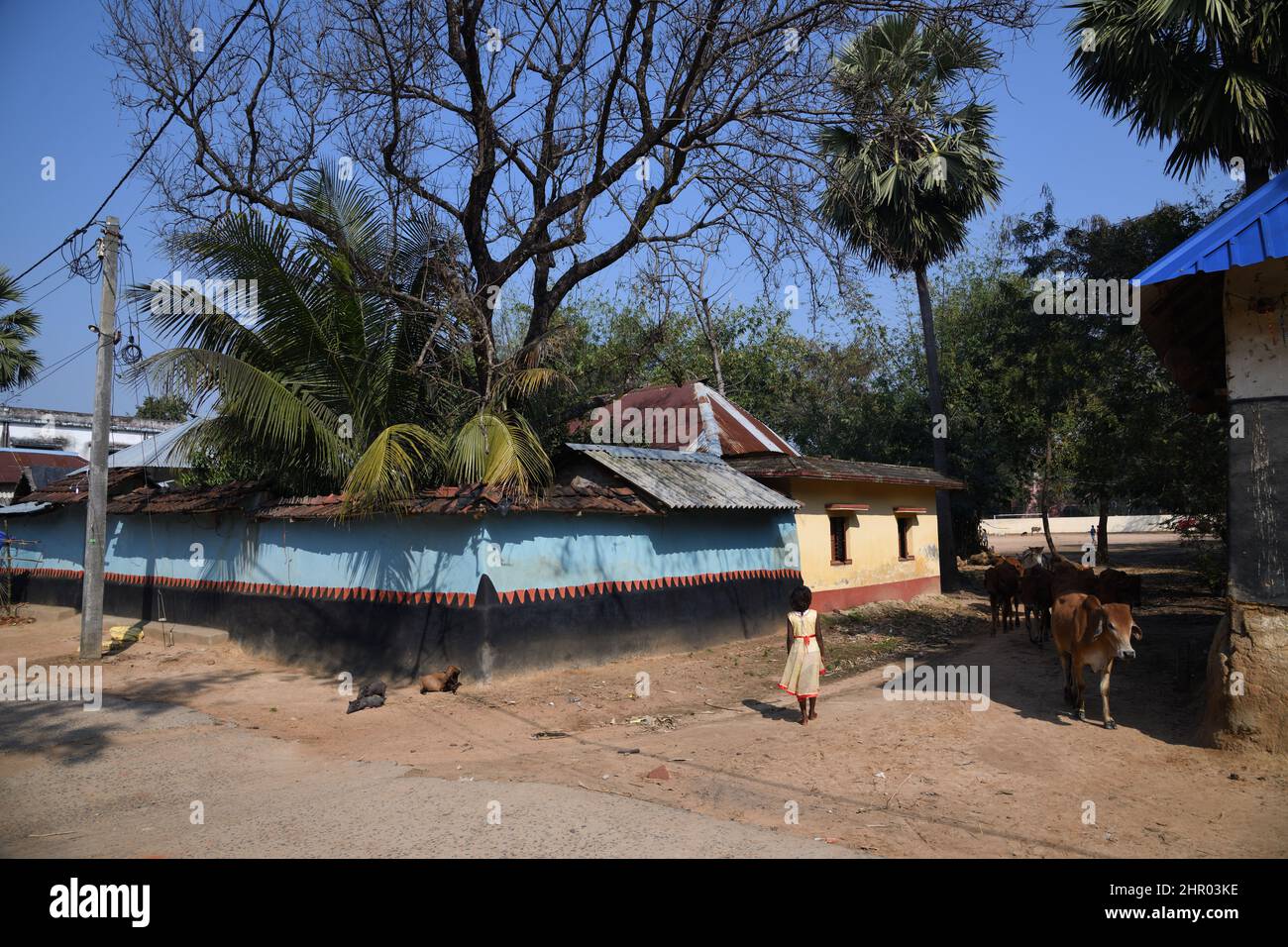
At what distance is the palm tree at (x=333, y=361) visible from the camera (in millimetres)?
11188

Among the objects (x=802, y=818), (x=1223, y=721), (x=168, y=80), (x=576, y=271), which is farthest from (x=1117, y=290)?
(x=168, y=80)

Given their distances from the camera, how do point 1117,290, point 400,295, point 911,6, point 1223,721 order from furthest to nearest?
point 1117,290 < point 400,295 < point 911,6 < point 1223,721

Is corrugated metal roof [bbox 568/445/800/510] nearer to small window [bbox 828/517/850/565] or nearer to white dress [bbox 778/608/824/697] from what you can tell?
small window [bbox 828/517/850/565]

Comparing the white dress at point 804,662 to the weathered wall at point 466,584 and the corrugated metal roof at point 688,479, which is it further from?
the corrugated metal roof at point 688,479

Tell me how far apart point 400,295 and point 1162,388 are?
16.2m

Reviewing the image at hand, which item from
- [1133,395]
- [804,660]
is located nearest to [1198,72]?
[1133,395]

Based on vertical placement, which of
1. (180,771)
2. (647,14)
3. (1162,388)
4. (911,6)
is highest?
(647,14)

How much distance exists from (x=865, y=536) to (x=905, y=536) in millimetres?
2500

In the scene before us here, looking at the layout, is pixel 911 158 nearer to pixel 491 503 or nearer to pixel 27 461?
pixel 491 503

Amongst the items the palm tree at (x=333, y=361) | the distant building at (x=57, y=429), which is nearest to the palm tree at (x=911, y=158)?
the palm tree at (x=333, y=361)

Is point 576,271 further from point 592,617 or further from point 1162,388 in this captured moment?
point 1162,388

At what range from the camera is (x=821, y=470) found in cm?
1688

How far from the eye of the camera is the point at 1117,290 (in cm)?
1805

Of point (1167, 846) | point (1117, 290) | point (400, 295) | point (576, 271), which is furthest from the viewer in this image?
point (1117, 290)
